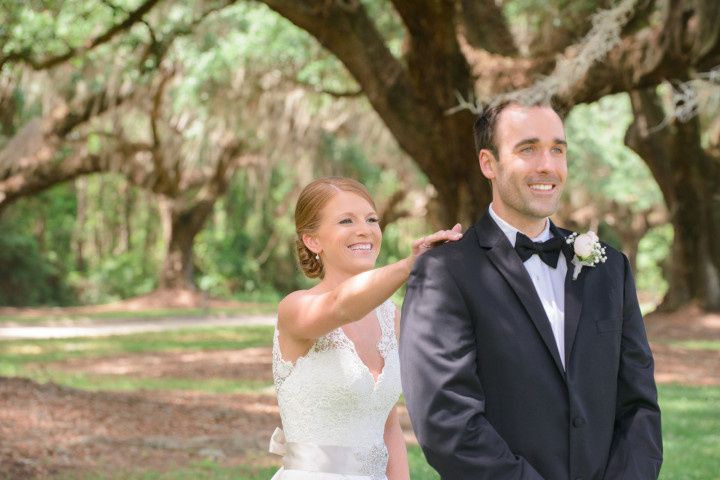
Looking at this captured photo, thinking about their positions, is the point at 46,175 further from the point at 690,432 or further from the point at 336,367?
Result: the point at 336,367

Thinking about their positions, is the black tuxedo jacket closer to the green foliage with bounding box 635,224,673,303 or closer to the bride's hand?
the bride's hand

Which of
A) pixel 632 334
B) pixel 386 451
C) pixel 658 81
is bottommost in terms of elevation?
pixel 386 451

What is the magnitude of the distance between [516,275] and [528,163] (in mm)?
293

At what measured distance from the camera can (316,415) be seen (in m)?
3.57

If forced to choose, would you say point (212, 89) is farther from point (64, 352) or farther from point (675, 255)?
point (675, 255)

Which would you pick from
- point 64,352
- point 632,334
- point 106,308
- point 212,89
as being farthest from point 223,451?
point 106,308

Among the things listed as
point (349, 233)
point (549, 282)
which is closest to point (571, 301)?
point (549, 282)

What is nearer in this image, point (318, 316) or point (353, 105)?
point (318, 316)

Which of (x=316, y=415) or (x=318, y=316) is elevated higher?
(x=318, y=316)

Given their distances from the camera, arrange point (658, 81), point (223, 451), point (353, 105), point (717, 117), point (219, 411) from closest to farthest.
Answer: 1. point (223, 451)
2. point (219, 411)
3. point (658, 81)
4. point (717, 117)
5. point (353, 105)

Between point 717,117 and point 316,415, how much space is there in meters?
20.3

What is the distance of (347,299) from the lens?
3.04 m

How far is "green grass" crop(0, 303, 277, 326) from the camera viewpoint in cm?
2778

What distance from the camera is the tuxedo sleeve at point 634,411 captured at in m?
2.86
